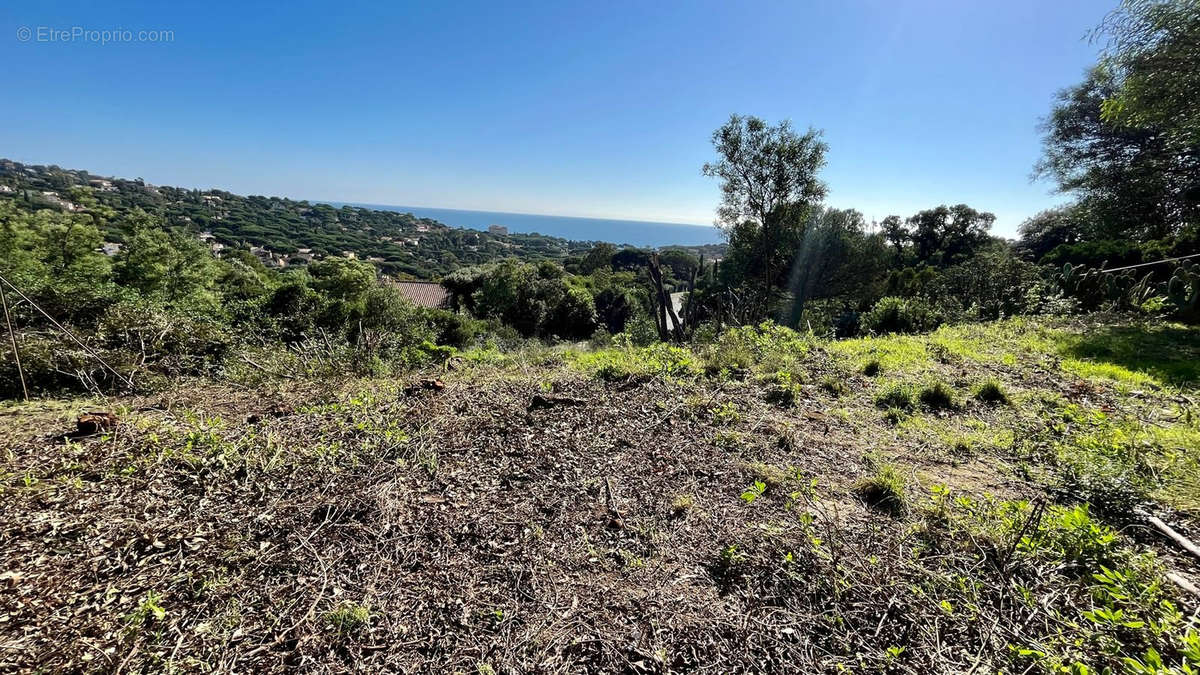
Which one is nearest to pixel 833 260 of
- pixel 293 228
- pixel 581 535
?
pixel 581 535

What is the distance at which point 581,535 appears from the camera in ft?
7.23

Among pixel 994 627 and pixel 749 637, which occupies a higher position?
pixel 994 627

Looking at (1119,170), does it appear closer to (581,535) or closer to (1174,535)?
(1174,535)

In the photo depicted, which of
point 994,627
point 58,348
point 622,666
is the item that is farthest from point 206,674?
point 58,348

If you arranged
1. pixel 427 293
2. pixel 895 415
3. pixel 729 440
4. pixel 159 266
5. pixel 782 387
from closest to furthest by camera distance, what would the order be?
pixel 729 440, pixel 895 415, pixel 782 387, pixel 159 266, pixel 427 293

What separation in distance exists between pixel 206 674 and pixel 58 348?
14.4 ft

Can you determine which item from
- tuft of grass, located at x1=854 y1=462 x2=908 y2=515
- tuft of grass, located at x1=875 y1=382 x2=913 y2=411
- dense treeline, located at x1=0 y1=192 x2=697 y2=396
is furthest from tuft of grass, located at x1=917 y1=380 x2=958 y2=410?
dense treeline, located at x1=0 y1=192 x2=697 y2=396

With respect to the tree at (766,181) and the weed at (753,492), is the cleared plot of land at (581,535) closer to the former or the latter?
the weed at (753,492)

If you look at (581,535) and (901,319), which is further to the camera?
(901,319)

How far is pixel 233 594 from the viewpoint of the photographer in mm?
1716

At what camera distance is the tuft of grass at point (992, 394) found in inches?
164

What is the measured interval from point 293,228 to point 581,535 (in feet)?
248

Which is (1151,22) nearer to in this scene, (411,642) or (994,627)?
(994,627)

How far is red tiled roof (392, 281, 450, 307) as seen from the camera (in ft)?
83.5
